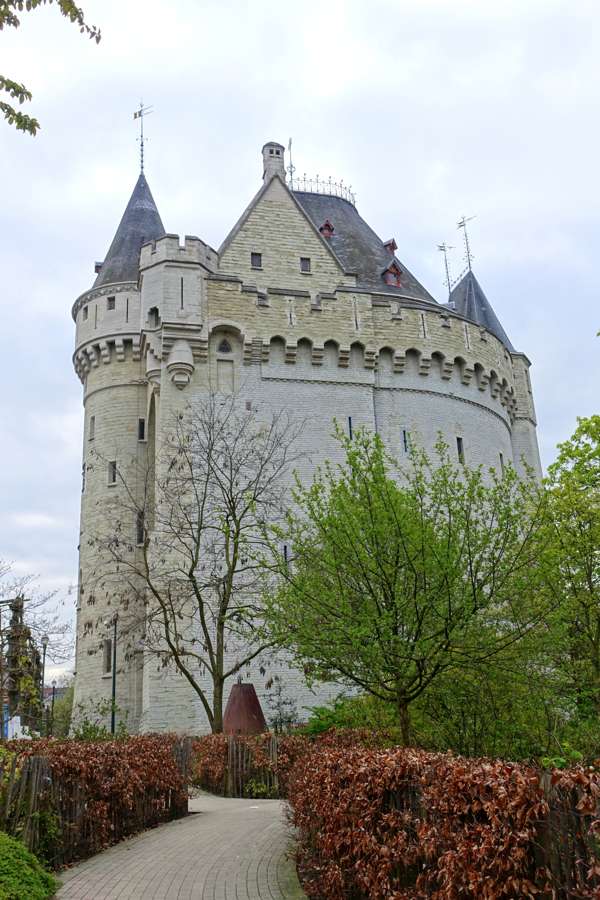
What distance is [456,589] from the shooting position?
10258mm

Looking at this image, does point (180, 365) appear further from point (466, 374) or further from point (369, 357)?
point (466, 374)

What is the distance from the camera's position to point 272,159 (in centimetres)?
3322

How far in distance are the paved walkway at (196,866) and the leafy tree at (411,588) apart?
2.45 metres

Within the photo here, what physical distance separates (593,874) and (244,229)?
28.4m

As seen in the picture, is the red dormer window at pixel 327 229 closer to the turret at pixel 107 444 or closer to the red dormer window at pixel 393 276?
the red dormer window at pixel 393 276

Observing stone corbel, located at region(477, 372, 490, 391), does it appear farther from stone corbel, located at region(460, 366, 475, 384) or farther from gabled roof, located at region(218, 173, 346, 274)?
gabled roof, located at region(218, 173, 346, 274)

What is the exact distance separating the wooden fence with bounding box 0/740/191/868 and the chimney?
2646 cm

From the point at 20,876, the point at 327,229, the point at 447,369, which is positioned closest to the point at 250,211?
the point at 327,229

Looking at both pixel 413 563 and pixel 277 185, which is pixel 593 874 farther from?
pixel 277 185

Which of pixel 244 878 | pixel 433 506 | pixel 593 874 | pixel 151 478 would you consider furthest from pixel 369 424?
pixel 593 874

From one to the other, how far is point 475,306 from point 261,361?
1681 cm

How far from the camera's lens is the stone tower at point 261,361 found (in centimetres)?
2745

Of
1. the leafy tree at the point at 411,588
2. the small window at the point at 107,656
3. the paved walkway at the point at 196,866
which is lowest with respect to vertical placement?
the paved walkway at the point at 196,866

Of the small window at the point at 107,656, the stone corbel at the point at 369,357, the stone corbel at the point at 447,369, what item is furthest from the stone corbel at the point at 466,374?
the small window at the point at 107,656
